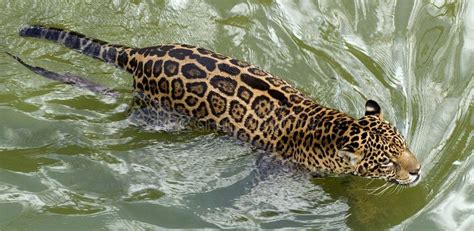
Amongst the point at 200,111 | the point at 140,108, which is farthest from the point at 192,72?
the point at 140,108

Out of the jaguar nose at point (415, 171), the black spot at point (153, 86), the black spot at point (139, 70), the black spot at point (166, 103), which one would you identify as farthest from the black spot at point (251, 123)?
the jaguar nose at point (415, 171)

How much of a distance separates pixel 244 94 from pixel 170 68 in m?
0.85

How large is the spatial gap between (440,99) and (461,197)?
1.61 meters

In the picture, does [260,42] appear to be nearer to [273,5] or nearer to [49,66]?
[273,5]

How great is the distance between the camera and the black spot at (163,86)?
7.66 metres

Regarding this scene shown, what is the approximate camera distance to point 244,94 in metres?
7.57

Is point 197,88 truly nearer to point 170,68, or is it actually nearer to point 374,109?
point 170,68

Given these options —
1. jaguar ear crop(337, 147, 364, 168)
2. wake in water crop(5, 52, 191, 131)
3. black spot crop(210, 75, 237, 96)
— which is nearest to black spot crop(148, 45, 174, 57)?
wake in water crop(5, 52, 191, 131)

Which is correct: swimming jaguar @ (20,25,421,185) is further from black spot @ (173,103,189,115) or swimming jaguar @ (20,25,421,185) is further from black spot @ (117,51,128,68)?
black spot @ (117,51,128,68)

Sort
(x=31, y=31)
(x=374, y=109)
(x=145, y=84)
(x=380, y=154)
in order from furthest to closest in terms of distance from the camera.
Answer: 1. (x=31, y=31)
2. (x=145, y=84)
3. (x=374, y=109)
4. (x=380, y=154)

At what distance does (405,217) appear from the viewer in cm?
753

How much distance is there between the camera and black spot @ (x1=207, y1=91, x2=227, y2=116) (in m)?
7.58

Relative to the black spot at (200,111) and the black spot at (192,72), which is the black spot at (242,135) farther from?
the black spot at (192,72)

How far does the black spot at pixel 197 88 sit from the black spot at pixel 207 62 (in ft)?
0.60
